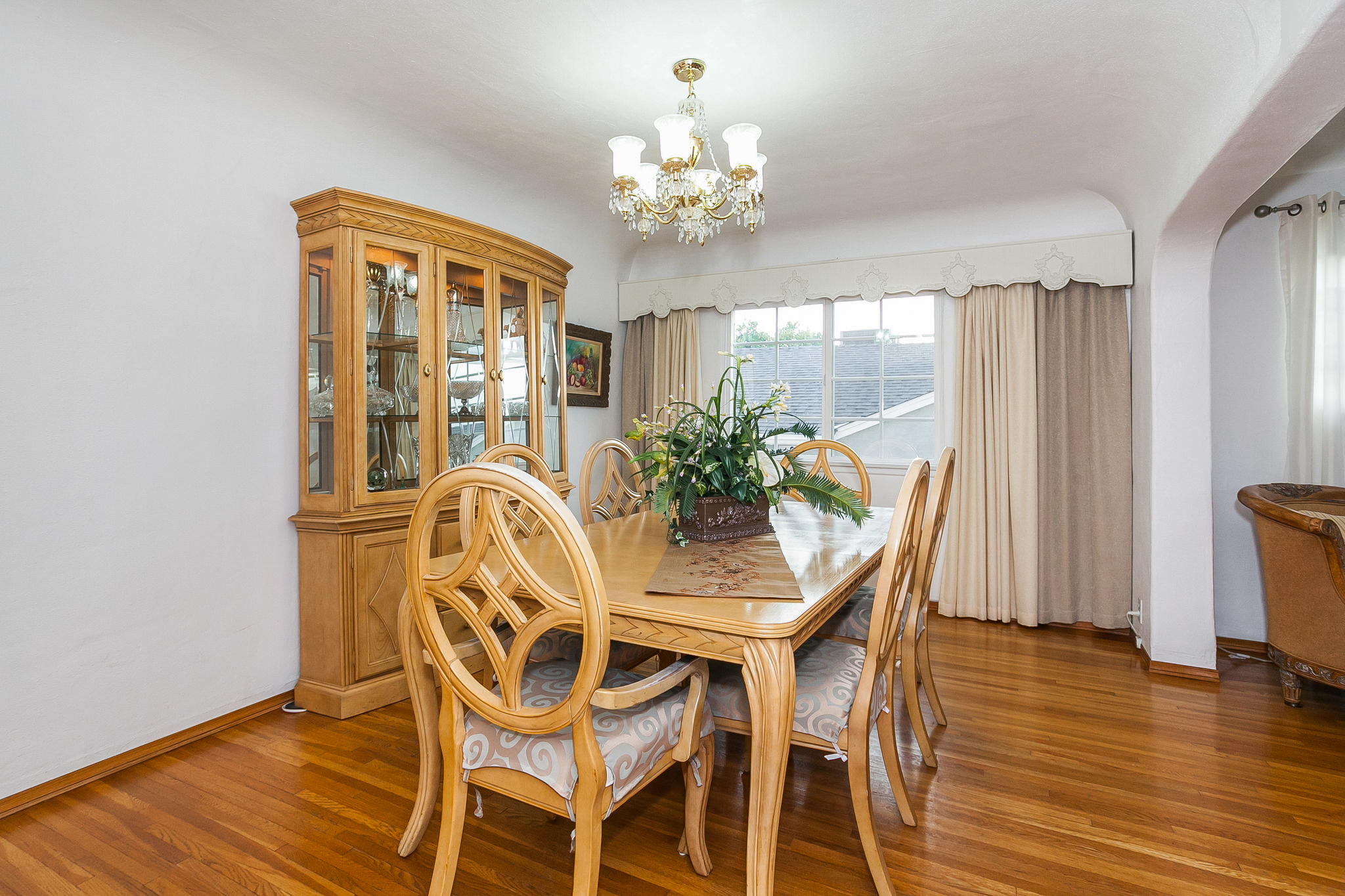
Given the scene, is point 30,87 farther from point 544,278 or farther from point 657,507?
point 657,507

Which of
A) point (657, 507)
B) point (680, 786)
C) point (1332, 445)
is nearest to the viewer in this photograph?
point (657, 507)

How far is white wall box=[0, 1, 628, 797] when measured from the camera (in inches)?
78.6

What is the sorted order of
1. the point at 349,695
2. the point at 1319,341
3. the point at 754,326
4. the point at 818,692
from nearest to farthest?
the point at 818,692, the point at 349,695, the point at 1319,341, the point at 754,326

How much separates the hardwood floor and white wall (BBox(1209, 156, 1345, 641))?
0.92 metres

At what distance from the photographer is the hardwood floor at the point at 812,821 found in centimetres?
164

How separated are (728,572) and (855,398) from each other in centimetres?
296

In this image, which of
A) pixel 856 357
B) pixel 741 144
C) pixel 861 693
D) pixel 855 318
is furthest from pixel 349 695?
pixel 855 318

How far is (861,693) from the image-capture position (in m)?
1.59

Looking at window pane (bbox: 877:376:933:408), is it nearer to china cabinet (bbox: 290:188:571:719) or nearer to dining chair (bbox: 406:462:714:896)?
china cabinet (bbox: 290:188:571:719)

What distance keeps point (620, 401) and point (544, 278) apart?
63.2 inches

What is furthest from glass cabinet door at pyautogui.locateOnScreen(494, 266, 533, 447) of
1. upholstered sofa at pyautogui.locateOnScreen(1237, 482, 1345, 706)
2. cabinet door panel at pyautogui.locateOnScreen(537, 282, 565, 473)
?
upholstered sofa at pyautogui.locateOnScreen(1237, 482, 1345, 706)

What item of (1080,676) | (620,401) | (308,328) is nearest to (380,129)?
(308,328)

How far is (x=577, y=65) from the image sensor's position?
7.98ft

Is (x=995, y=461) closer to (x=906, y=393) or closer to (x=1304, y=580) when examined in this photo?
(x=906, y=393)
